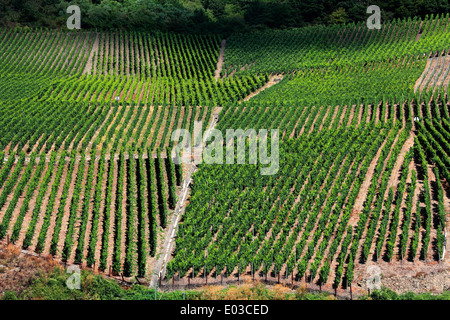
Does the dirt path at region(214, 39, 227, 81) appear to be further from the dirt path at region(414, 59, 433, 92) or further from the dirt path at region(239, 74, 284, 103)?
the dirt path at region(414, 59, 433, 92)

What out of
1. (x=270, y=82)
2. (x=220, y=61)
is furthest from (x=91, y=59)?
(x=270, y=82)

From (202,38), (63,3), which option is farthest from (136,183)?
(63,3)

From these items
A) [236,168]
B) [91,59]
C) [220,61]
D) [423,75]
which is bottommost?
[236,168]

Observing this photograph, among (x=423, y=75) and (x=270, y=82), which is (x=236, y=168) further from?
(x=423, y=75)

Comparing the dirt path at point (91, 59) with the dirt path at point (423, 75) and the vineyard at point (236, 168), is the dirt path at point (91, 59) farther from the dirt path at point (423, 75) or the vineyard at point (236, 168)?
the dirt path at point (423, 75)

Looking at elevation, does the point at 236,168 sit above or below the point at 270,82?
below

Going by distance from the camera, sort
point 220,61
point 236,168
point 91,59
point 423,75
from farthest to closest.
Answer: point 220,61
point 91,59
point 423,75
point 236,168

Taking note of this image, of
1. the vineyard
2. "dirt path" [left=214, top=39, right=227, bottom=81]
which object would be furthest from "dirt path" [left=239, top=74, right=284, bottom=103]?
"dirt path" [left=214, top=39, right=227, bottom=81]
